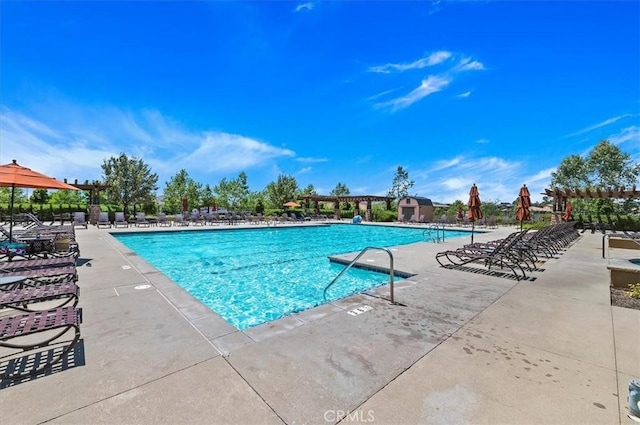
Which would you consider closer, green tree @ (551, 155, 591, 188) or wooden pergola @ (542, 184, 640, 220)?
wooden pergola @ (542, 184, 640, 220)

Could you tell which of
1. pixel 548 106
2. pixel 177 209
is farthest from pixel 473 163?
pixel 177 209

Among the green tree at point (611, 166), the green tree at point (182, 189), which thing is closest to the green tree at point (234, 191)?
the green tree at point (182, 189)

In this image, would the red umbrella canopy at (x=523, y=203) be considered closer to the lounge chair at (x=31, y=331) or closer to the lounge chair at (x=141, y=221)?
the lounge chair at (x=31, y=331)

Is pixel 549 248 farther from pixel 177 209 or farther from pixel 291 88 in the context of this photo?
pixel 177 209

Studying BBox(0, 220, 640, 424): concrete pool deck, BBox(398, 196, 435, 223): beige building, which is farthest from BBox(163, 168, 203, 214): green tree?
BBox(0, 220, 640, 424): concrete pool deck

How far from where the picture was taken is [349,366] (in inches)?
94.3

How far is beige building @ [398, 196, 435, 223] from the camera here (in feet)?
106

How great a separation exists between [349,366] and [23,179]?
720cm

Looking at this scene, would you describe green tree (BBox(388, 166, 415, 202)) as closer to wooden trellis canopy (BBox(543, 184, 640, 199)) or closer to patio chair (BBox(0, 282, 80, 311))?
wooden trellis canopy (BBox(543, 184, 640, 199))

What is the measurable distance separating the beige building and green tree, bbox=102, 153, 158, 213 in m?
27.3

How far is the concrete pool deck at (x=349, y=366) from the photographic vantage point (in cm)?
183

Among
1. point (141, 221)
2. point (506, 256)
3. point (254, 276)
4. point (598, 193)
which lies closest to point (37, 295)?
point (254, 276)

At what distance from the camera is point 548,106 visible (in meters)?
20.7

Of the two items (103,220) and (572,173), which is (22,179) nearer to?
(103,220)
